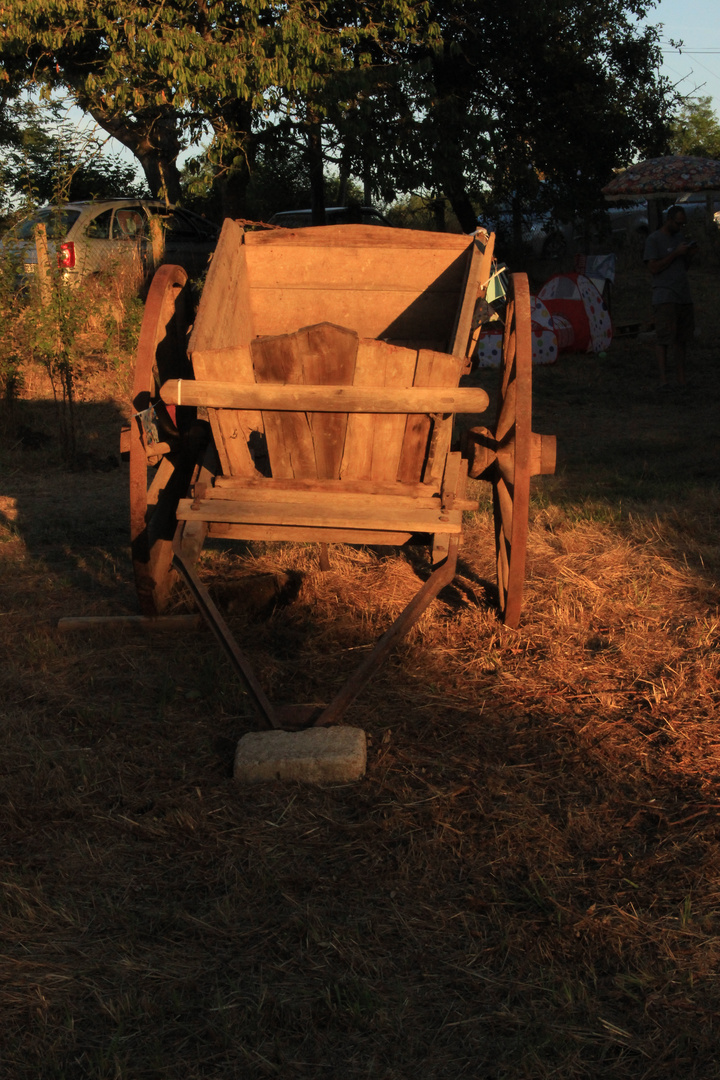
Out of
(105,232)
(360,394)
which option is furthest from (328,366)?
(105,232)

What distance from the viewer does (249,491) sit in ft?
→ 11.1

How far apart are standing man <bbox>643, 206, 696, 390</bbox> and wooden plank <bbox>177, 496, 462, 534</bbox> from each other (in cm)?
734

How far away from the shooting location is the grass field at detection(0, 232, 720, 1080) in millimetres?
1904

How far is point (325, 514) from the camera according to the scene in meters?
3.24

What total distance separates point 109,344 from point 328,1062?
27.3ft

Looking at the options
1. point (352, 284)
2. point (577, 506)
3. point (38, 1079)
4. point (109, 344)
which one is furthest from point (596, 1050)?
point (109, 344)

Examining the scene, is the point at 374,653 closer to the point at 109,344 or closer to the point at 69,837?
the point at 69,837

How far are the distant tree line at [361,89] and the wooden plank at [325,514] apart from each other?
25.4 feet

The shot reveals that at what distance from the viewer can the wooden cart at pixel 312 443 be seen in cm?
318

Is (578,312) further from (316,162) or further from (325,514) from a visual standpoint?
(325,514)

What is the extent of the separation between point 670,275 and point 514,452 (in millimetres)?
6807

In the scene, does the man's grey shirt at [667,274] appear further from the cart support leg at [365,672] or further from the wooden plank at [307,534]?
the cart support leg at [365,672]


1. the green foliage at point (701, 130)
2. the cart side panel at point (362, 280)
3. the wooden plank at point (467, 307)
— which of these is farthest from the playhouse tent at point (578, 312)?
the green foliage at point (701, 130)

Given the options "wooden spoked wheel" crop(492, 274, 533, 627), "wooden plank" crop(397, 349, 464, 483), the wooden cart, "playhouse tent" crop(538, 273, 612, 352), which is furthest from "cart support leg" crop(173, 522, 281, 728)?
"playhouse tent" crop(538, 273, 612, 352)
